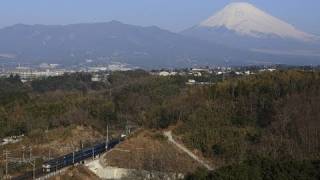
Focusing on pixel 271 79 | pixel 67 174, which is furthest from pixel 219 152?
pixel 271 79

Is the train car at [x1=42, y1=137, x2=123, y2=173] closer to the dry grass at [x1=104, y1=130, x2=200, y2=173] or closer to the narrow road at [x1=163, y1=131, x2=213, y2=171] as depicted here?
the dry grass at [x1=104, y1=130, x2=200, y2=173]

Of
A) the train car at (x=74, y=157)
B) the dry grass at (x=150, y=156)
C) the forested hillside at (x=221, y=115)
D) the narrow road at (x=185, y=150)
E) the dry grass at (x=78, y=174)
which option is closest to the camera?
the dry grass at (x=78, y=174)

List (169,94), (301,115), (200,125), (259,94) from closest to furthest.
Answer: (301,115)
(200,125)
(259,94)
(169,94)

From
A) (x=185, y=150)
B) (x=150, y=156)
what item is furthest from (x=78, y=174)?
(x=185, y=150)

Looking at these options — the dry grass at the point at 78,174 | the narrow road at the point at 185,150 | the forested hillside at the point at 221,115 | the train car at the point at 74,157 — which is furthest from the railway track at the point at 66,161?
the forested hillside at the point at 221,115

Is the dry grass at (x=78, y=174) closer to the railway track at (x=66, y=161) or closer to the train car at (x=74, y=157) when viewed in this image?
the railway track at (x=66, y=161)

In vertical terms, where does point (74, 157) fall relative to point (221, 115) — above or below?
below

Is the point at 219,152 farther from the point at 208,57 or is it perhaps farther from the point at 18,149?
the point at 208,57

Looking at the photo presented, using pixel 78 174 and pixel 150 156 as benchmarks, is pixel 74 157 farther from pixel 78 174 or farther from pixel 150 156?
pixel 78 174
